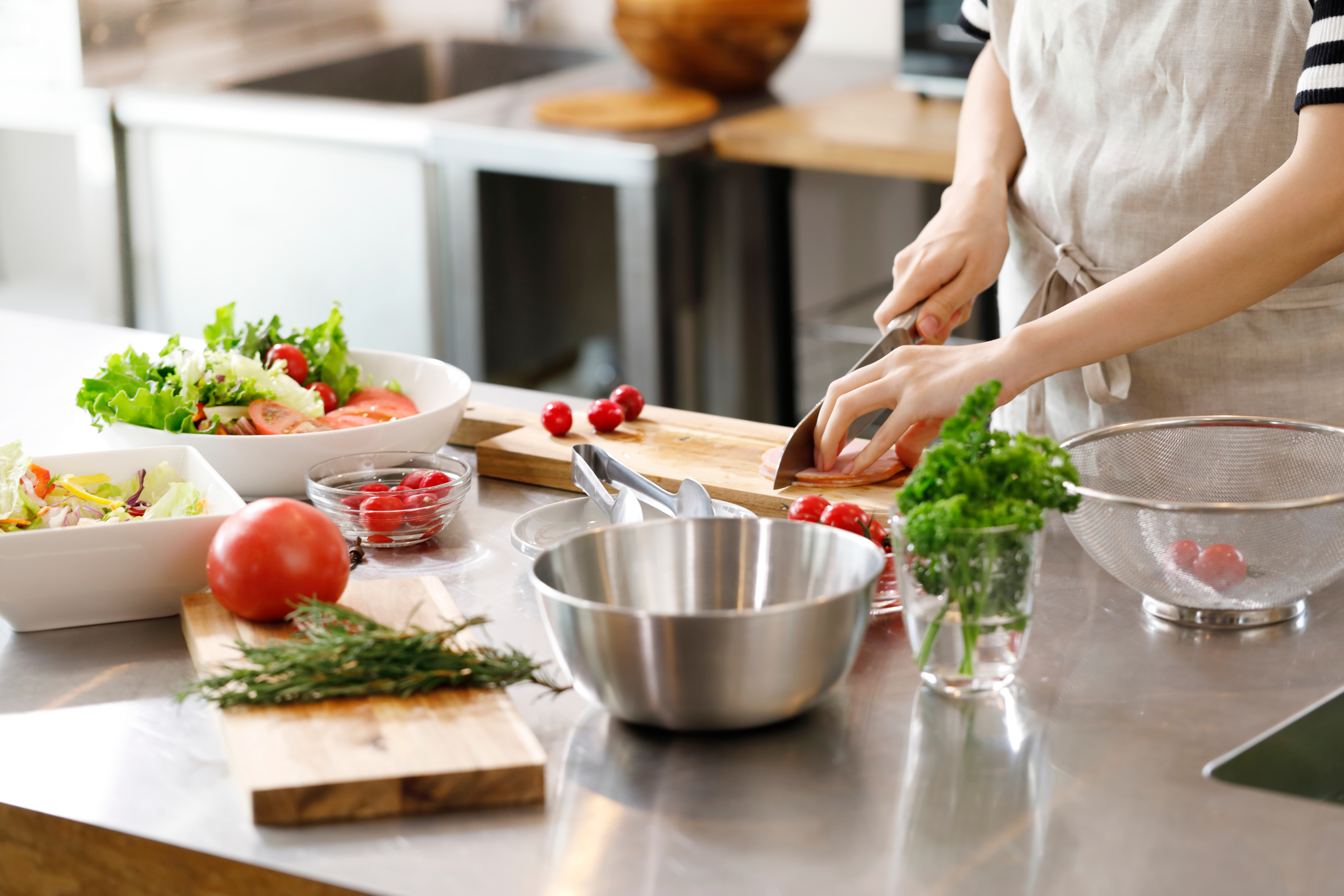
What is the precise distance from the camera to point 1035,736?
85 cm

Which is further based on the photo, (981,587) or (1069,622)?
(1069,622)

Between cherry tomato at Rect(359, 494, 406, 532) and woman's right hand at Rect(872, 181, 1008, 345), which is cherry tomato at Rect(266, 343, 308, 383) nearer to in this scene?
cherry tomato at Rect(359, 494, 406, 532)

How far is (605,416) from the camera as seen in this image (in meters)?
1.43

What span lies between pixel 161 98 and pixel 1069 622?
2.41 meters

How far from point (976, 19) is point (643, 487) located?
78cm

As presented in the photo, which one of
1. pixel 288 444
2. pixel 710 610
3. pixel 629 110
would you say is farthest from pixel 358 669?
pixel 629 110

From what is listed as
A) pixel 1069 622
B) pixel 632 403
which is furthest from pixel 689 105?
pixel 1069 622

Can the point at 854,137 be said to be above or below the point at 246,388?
above

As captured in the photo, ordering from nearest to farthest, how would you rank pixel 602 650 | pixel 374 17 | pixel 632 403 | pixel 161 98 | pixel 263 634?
1. pixel 602 650
2. pixel 263 634
3. pixel 632 403
4. pixel 161 98
5. pixel 374 17

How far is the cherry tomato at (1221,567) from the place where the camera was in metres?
0.95

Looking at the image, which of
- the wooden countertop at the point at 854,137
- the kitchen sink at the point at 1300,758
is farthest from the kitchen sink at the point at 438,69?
the kitchen sink at the point at 1300,758

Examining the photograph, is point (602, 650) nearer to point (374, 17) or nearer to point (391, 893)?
point (391, 893)

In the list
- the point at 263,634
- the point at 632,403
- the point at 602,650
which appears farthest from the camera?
the point at 632,403

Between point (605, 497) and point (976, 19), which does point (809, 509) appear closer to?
point (605, 497)
